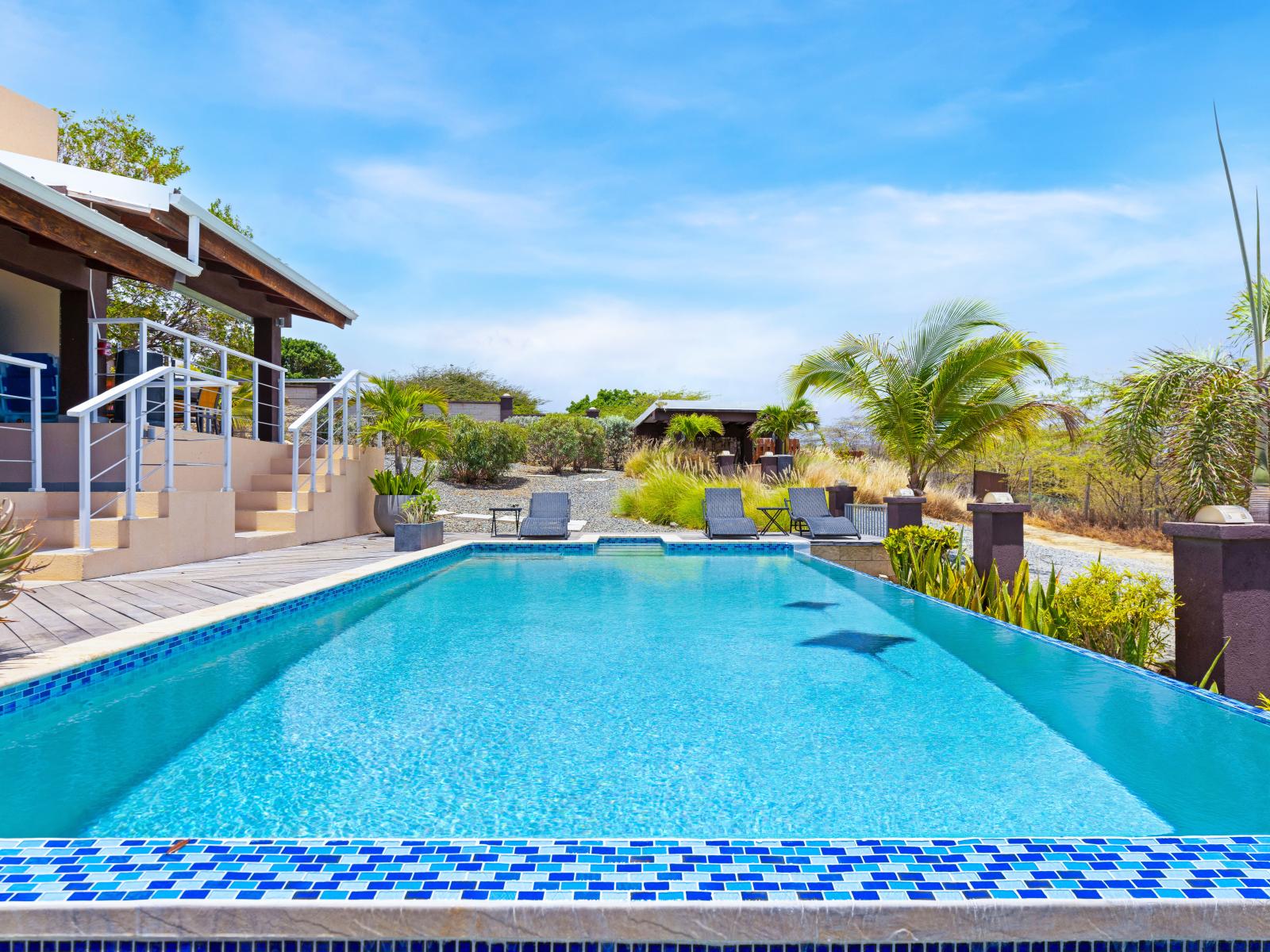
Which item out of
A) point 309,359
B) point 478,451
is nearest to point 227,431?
point 478,451

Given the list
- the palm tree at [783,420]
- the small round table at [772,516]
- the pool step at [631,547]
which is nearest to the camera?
the pool step at [631,547]

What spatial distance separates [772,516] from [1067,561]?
425cm

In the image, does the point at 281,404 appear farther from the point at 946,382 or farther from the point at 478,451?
the point at 946,382

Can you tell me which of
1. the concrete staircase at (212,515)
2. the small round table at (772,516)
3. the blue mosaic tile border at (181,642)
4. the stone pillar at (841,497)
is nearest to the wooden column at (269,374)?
the concrete staircase at (212,515)

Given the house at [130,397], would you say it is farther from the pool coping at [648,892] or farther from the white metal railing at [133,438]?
the pool coping at [648,892]

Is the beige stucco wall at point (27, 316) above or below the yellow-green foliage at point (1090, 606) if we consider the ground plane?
above

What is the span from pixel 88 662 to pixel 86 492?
9.84ft

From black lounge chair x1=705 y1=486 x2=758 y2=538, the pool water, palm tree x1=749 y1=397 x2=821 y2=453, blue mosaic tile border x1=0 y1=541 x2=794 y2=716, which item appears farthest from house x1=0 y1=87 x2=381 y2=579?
palm tree x1=749 y1=397 x2=821 y2=453

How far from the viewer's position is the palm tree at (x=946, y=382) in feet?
34.2

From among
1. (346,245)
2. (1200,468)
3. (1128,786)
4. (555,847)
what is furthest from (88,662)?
(346,245)

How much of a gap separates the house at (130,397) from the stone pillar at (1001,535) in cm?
733

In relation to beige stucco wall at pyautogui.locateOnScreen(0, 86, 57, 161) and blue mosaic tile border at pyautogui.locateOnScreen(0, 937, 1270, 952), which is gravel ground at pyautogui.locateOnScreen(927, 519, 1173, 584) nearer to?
blue mosaic tile border at pyautogui.locateOnScreen(0, 937, 1270, 952)

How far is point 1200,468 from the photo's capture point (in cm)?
488

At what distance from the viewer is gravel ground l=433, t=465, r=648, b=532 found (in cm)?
1380
